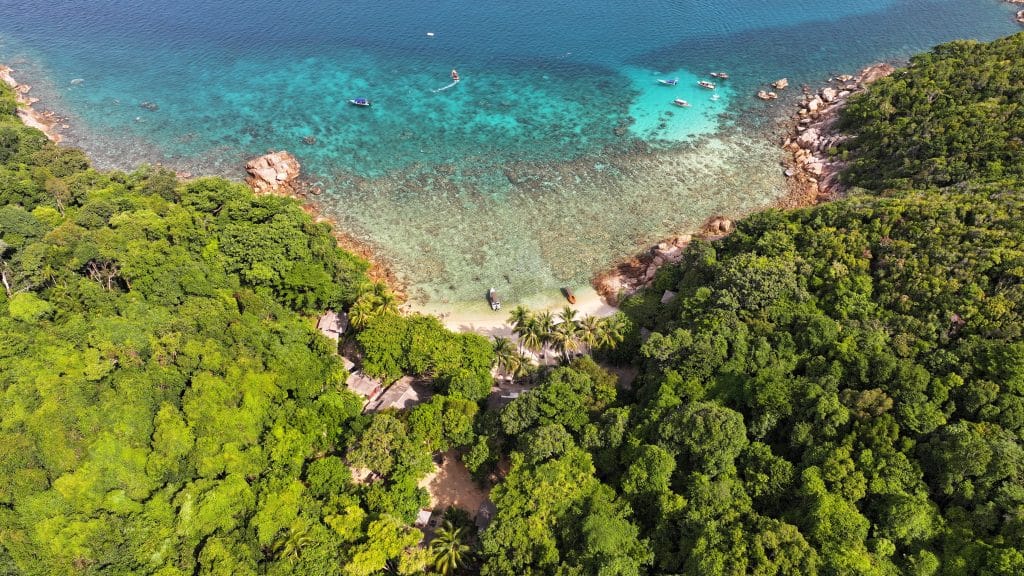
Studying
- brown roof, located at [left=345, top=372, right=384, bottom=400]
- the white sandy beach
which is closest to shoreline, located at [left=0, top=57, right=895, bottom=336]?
the white sandy beach

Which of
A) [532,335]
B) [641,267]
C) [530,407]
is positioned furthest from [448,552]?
[641,267]

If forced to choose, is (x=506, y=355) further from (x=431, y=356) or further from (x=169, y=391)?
(x=169, y=391)

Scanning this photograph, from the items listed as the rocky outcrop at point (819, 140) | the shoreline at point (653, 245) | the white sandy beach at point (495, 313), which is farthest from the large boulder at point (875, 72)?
the white sandy beach at point (495, 313)

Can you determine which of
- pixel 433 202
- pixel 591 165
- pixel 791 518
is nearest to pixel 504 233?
pixel 433 202

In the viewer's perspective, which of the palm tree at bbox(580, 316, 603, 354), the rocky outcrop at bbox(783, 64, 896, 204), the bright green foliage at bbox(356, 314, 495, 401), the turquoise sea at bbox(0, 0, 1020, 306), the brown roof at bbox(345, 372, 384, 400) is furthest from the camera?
the rocky outcrop at bbox(783, 64, 896, 204)

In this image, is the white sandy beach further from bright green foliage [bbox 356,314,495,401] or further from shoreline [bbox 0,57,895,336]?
bright green foliage [bbox 356,314,495,401]
